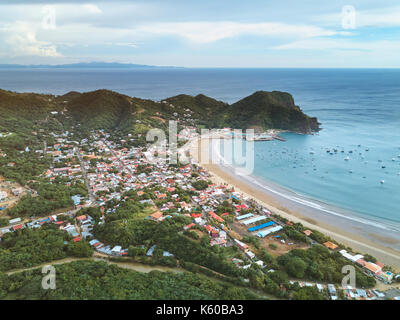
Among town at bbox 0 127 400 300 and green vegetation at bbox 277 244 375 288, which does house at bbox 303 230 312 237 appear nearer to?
town at bbox 0 127 400 300

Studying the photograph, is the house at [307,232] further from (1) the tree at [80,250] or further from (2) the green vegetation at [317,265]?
(1) the tree at [80,250]

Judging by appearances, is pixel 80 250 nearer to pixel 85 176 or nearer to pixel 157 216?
pixel 157 216

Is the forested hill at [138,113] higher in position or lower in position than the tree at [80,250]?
higher

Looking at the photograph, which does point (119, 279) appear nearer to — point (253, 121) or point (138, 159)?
point (138, 159)

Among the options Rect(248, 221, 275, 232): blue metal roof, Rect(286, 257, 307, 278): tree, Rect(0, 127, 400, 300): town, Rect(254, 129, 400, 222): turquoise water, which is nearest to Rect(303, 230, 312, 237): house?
Rect(0, 127, 400, 300): town

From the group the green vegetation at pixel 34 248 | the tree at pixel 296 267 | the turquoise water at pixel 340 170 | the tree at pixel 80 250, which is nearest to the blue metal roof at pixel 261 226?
the tree at pixel 296 267

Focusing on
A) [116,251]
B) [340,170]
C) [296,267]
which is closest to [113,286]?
[116,251]
